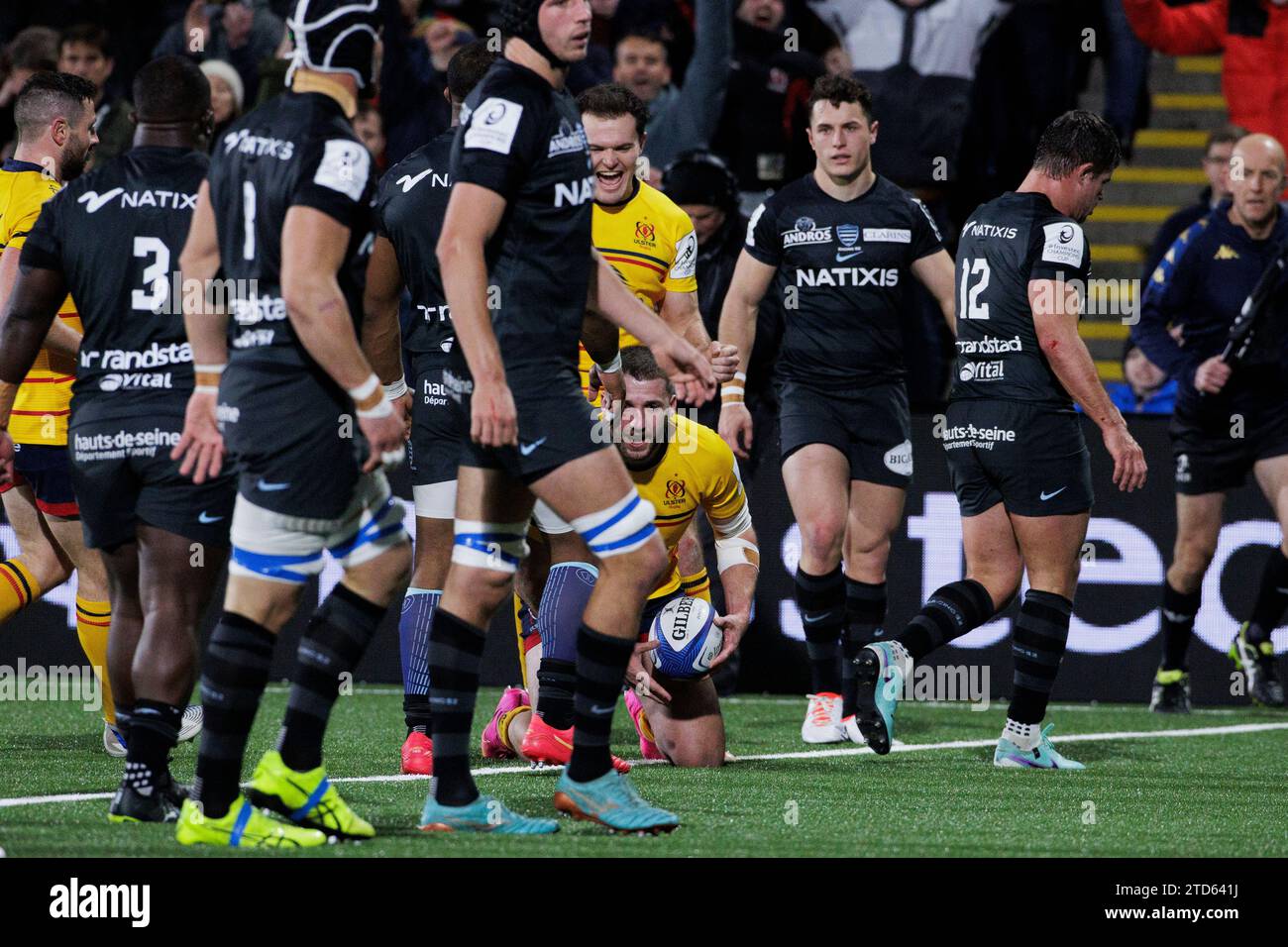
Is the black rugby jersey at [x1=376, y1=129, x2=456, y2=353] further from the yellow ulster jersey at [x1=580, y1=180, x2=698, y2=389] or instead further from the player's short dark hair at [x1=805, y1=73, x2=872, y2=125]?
the player's short dark hair at [x1=805, y1=73, x2=872, y2=125]

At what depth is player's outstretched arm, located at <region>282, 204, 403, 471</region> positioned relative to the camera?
4.76 m

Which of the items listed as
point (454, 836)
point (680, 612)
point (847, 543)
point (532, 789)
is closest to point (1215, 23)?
point (847, 543)

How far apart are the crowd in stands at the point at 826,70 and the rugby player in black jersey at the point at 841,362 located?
9.59 ft

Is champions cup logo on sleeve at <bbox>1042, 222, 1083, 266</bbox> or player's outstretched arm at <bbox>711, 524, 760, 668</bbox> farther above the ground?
champions cup logo on sleeve at <bbox>1042, 222, 1083, 266</bbox>

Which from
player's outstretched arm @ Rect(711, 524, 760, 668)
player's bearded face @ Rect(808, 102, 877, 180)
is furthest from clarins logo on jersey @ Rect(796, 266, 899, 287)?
player's outstretched arm @ Rect(711, 524, 760, 668)

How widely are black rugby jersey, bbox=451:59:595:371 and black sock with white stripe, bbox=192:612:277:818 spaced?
102cm

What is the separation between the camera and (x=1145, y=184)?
49.5ft

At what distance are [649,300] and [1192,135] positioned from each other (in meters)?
8.78

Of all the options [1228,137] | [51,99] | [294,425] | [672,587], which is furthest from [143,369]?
[1228,137]

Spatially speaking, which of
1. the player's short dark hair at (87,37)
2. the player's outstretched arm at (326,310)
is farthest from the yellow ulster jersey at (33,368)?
the player's short dark hair at (87,37)

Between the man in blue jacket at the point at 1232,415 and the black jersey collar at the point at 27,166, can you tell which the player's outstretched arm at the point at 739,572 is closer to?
the black jersey collar at the point at 27,166

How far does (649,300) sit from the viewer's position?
801cm
